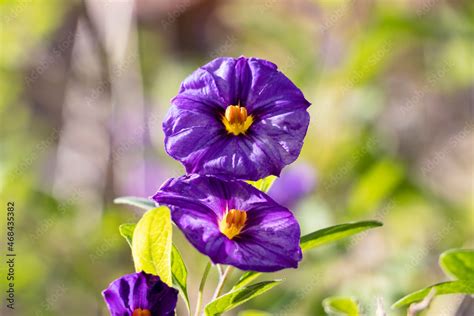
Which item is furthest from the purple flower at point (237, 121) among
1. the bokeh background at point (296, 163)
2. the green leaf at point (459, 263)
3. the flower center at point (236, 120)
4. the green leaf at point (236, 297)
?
the bokeh background at point (296, 163)

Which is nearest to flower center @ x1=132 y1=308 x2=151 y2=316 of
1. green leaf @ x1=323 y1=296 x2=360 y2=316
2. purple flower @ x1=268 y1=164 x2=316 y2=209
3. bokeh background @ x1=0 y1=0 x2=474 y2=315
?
green leaf @ x1=323 y1=296 x2=360 y2=316

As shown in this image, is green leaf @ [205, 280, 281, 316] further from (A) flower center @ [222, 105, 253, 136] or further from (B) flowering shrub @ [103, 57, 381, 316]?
(A) flower center @ [222, 105, 253, 136]

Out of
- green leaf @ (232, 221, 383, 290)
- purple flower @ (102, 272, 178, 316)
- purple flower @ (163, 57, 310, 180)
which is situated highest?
purple flower @ (163, 57, 310, 180)

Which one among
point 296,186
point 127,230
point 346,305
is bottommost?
point 346,305

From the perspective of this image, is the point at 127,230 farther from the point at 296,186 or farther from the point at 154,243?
the point at 296,186

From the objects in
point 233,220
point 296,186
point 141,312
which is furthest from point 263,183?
point 296,186

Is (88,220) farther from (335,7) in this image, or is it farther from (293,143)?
(293,143)

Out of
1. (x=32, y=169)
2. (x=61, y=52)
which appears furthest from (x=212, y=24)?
(x=32, y=169)
